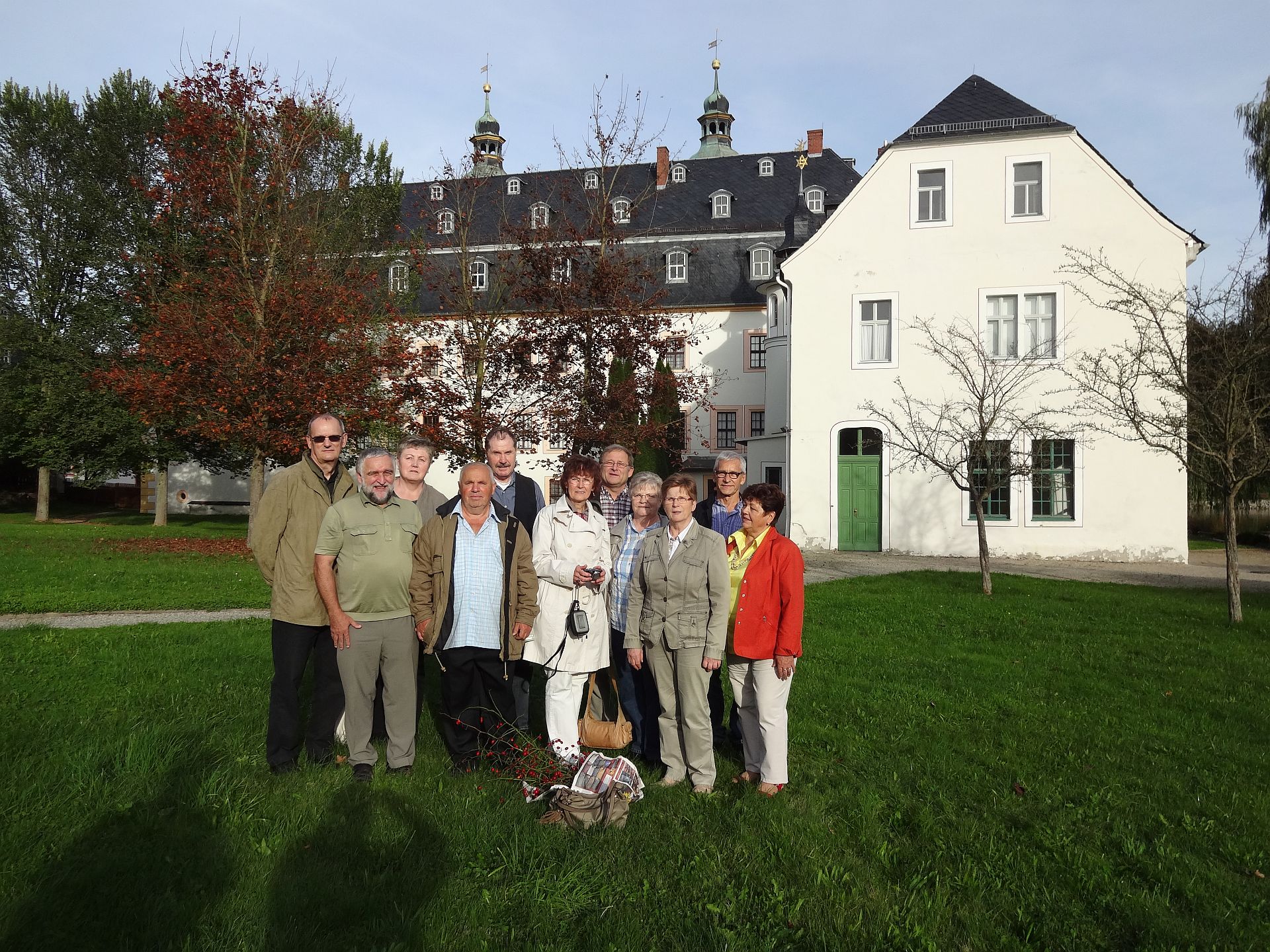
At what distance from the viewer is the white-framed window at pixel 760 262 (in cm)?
3622

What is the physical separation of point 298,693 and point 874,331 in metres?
18.6

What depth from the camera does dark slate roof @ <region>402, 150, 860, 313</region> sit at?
36312mm

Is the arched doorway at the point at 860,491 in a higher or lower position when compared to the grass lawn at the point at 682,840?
higher

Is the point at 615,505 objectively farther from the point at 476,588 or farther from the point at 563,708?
the point at 563,708

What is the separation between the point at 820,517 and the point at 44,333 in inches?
1040

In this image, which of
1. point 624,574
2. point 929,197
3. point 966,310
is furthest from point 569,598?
point 929,197

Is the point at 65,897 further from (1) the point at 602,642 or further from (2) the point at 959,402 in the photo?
(2) the point at 959,402

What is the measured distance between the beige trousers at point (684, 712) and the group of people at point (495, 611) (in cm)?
1

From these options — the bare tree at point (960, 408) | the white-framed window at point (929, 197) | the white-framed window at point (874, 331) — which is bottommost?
the bare tree at point (960, 408)

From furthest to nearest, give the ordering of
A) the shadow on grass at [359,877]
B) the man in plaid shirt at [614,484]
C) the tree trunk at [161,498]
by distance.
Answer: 1. the tree trunk at [161,498]
2. the man in plaid shirt at [614,484]
3. the shadow on grass at [359,877]

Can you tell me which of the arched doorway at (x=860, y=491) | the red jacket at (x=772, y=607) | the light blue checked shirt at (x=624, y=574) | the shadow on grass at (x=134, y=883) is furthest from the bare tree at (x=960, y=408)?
the shadow on grass at (x=134, y=883)

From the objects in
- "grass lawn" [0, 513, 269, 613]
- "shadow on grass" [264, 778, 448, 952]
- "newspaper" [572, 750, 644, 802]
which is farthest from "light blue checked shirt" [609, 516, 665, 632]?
"grass lawn" [0, 513, 269, 613]

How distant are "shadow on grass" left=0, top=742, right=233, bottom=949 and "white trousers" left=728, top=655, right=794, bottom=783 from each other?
8.87 ft

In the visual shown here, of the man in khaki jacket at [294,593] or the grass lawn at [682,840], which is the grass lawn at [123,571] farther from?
the man in khaki jacket at [294,593]
